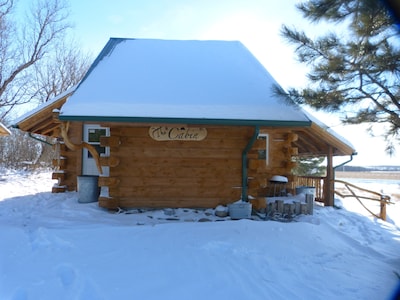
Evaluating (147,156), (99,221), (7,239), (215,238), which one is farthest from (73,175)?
(215,238)

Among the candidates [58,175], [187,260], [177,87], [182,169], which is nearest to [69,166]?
[58,175]

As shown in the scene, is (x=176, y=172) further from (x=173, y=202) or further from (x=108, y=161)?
(x=108, y=161)

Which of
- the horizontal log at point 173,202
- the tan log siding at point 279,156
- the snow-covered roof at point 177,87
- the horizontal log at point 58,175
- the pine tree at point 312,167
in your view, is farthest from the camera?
the pine tree at point 312,167

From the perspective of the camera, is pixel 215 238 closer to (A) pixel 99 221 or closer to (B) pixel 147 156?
(A) pixel 99 221

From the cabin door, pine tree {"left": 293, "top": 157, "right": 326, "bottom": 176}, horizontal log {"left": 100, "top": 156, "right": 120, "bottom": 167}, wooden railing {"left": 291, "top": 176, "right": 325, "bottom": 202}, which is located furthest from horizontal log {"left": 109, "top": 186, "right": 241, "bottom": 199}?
pine tree {"left": 293, "top": 157, "right": 326, "bottom": 176}

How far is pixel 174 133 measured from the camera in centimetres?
774

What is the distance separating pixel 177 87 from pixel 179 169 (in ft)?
7.16

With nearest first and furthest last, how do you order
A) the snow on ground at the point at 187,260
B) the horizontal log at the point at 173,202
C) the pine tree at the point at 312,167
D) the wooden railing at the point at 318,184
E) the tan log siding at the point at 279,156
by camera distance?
the snow on ground at the point at 187,260, the horizontal log at the point at 173,202, the tan log siding at the point at 279,156, the wooden railing at the point at 318,184, the pine tree at the point at 312,167

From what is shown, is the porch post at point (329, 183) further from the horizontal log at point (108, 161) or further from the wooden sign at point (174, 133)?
the horizontal log at point (108, 161)

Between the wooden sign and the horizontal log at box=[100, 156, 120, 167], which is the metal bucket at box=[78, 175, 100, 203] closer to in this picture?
the horizontal log at box=[100, 156, 120, 167]

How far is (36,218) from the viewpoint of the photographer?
6621 mm

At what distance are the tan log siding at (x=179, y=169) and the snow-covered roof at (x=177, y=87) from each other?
37.2 inches

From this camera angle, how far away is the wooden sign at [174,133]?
7.73m

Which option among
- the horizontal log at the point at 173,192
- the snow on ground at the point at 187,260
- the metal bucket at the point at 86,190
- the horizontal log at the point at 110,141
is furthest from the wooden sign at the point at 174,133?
the metal bucket at the point at 86,190
